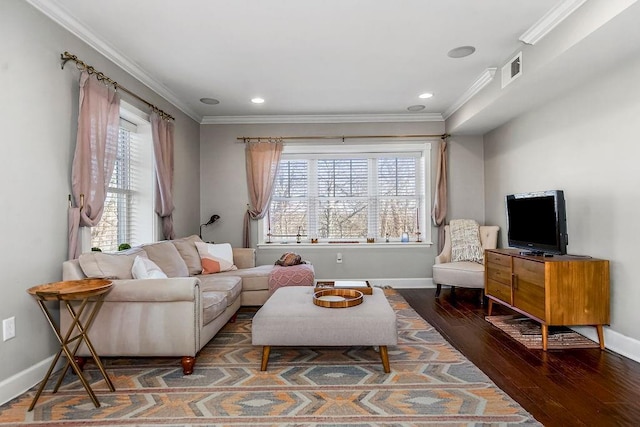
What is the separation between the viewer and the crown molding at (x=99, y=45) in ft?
8.32

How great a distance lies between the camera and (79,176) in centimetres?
275

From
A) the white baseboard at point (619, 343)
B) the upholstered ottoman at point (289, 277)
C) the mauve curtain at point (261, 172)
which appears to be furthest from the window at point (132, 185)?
the white baseboard at point (619, 343)

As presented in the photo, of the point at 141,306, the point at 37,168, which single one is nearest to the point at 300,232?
the point at 141,306

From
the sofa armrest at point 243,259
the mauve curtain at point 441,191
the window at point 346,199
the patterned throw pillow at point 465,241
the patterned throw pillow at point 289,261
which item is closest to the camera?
the patterned throw pillow at point 289,261

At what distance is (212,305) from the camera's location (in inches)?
114

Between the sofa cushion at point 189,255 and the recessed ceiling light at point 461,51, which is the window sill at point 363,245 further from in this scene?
the recessed ceiling light at point 461,51

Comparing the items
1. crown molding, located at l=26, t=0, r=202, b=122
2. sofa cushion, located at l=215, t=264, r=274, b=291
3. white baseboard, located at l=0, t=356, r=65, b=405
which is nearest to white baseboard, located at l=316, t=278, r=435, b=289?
sofa cushion, located at l=215, t=264, r=274, b=291

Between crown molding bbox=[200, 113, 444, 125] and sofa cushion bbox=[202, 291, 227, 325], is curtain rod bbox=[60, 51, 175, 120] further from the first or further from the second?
sofa cushion bbox=[202, 291, 227, 325]

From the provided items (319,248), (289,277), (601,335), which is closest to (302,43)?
(289,277)

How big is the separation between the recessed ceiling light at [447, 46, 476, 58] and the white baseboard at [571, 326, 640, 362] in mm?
2635

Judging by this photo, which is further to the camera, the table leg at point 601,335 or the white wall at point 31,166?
the table leg at point 601,335

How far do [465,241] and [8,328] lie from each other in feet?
15.8

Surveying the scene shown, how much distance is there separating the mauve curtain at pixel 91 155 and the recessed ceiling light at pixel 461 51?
304 centimetres

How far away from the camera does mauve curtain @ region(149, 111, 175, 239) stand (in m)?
3.98
